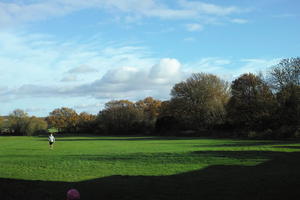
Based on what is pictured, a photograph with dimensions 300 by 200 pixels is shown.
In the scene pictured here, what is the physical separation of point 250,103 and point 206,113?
1470 cm

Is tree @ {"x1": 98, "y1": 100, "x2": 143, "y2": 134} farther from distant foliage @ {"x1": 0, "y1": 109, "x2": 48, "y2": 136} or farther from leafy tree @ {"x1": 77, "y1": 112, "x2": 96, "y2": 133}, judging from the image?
distant foliage @ {"x1": 0, "y1": 109, "x2": 48, "y2": 136}

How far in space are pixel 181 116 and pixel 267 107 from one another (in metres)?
25.0

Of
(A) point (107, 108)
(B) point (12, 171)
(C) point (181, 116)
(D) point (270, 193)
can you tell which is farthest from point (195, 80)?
(D) point (270, 193)

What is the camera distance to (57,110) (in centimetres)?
13025

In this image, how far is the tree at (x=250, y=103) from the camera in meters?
59.4

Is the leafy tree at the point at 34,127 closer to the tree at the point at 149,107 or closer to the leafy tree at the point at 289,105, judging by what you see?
the tree at the point at 149,107

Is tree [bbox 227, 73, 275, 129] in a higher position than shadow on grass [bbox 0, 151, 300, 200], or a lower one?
higher

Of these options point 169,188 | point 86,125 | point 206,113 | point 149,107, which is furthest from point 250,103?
point 86,125

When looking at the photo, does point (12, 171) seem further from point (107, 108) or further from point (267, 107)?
point (107, 108)

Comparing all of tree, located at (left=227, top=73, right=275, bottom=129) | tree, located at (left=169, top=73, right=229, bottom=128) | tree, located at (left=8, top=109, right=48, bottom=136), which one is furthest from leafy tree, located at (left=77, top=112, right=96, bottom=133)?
tree, located at (left=227, top=73, right=275, bottom=129)

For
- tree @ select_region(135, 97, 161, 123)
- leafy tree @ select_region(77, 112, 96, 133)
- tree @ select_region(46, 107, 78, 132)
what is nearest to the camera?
tree @ select_region(135, 97, 161, 123)

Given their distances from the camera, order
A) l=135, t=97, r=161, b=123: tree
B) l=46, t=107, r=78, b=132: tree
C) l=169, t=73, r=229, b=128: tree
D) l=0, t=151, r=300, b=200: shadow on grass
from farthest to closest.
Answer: l=46, t=107, r=78, b=132: tree, l=135, t=97, r=161, b=123: tree, l=169, t=73, r=229, b=128: tree, l=0, t=151, r=300, b=200: shadow on grass

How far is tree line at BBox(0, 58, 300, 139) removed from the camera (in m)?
54.0

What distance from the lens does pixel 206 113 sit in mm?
75812
